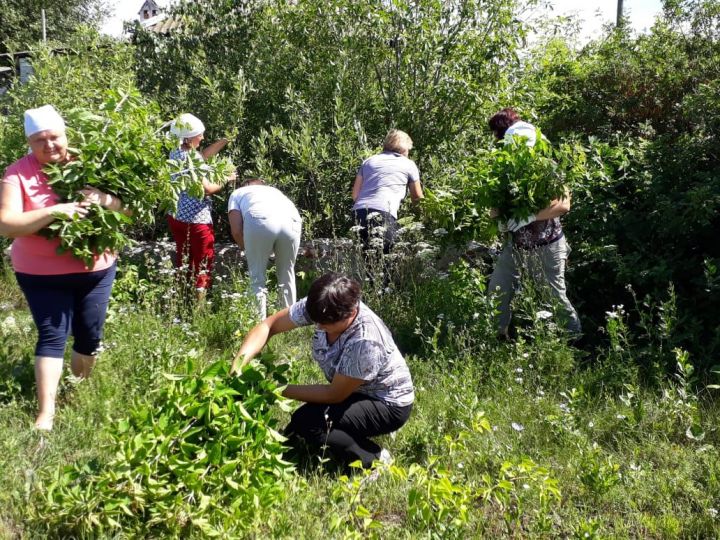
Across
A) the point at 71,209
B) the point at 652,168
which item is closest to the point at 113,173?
the point at 71,209

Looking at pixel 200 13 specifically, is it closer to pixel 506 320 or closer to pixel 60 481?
pixel 506 320

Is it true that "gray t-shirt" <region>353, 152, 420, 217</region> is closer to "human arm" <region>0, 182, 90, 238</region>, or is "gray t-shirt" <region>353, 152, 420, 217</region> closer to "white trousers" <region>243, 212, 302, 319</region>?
"white trousers" <region>243, 212, 302, 319</region>

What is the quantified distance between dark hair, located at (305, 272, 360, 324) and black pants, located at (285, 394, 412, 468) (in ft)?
1.68

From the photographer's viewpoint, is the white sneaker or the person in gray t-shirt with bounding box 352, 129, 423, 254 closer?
the white sneaker

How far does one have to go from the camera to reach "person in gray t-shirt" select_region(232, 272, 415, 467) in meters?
3.21

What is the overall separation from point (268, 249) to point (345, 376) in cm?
215

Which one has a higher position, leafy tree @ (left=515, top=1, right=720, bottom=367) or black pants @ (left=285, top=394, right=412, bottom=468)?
leafy tree @ (left=515, top=1, right=720, bottom=367)

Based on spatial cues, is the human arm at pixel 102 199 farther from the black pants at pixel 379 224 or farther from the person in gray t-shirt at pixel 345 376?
the black pants at pixel 379 224

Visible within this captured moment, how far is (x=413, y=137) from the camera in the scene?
7.08 meters

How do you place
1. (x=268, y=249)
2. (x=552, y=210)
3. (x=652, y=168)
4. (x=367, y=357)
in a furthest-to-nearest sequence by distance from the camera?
(x=652, y=168), (x=268, y=249), (x=552, y=210), (x=367, y=357)

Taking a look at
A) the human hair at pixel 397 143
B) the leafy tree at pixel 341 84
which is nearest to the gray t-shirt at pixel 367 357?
the human hair at pixel 397 143

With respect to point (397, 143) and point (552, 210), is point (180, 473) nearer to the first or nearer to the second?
point (552, 210)

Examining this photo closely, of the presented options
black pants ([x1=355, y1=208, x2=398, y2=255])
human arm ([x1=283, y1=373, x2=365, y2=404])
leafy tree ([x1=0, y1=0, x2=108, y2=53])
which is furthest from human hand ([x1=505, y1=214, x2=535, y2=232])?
leafy tree ([x1=0, y1=0, x2=108, y2=53])

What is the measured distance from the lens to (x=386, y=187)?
565cm
